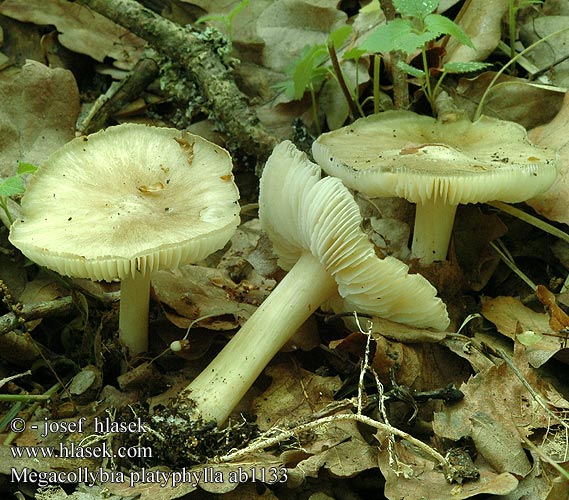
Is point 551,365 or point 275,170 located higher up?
point 275,170

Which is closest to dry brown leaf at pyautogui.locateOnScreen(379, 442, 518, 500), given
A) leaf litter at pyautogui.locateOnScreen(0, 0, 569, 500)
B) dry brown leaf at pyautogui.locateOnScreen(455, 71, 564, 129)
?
leaf litter at pyautogui.locateOnScreen(0, 0, 569, 500)

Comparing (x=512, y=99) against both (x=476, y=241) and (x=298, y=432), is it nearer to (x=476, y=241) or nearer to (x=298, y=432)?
(x=476, y=241)

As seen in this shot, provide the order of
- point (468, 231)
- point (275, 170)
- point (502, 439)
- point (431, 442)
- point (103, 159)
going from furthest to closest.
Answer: point (468, 231) < point (103, 159) < point (275, 170) < point (431, 442) < point (502, 439)

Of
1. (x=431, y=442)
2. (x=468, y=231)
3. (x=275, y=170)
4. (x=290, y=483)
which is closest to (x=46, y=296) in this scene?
(x=275, y=170)

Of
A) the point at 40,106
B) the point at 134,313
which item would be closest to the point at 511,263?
the point at 134,313

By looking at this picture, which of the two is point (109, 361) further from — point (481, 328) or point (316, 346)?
point (481, 328)
